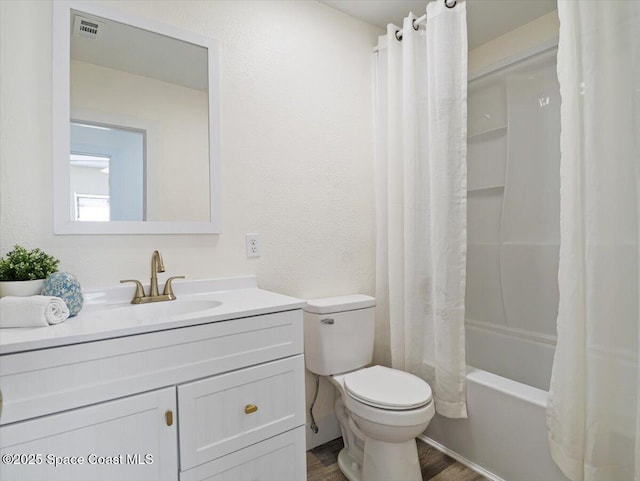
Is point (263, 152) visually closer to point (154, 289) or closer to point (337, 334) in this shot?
point (154, 289)

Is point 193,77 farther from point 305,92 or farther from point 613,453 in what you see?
point 613,453

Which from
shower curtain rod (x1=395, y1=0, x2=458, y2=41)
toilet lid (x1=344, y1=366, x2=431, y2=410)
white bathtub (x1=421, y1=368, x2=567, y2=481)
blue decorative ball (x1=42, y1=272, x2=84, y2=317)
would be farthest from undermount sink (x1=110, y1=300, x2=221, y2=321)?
shower curtain rod (x1=395, y1=0, x2=458, y2=41)

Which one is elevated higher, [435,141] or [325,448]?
[435,141]

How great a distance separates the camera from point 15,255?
112cm

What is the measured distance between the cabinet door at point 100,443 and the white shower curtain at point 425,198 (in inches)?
49.2

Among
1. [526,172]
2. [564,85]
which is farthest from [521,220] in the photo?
[564,85]

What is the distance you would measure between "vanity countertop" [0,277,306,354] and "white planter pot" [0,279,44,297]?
0.50 feet

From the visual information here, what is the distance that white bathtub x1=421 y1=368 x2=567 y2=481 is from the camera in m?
1.42

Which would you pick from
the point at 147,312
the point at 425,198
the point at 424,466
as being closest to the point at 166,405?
the point at 147,312

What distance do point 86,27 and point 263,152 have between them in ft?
2.72

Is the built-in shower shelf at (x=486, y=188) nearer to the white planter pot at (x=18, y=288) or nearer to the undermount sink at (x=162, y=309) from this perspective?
the undermount sink at (x=162, y=309)

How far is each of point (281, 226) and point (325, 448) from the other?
123 cm

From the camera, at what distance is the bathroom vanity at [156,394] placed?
2.80 ft

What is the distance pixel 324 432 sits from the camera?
6.40 feet
